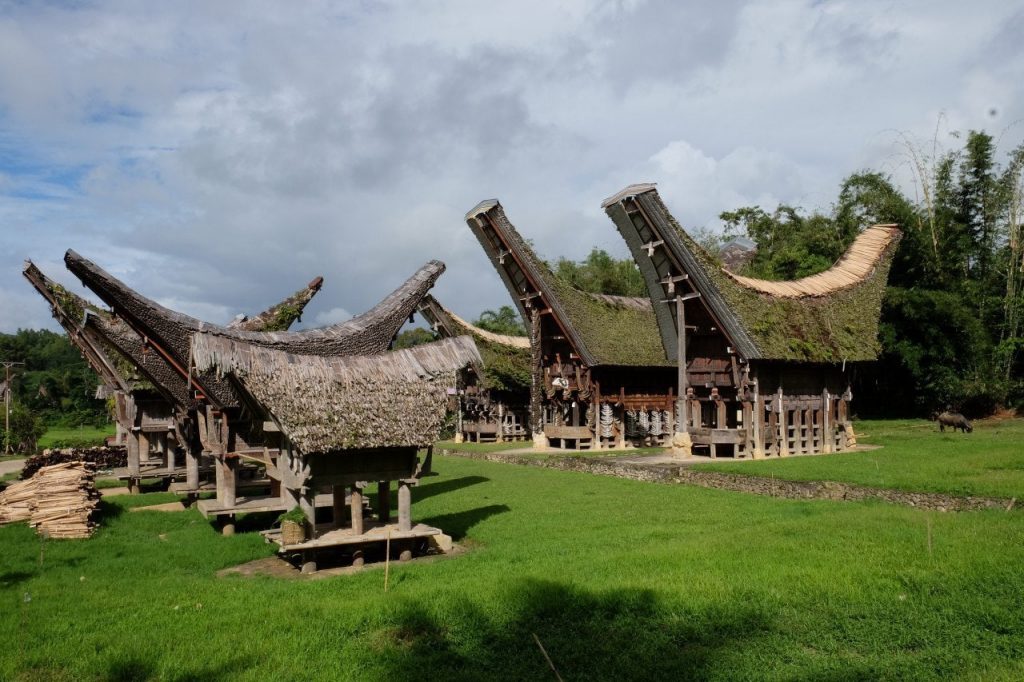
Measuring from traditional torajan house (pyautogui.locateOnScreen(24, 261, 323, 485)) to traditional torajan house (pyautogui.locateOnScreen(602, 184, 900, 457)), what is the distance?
9.44 m

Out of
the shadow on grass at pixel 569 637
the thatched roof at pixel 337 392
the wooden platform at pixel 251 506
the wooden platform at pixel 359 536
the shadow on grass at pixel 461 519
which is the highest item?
the thatched roof at pixel 337 392

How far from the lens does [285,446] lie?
10609 mm

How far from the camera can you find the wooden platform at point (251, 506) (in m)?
13.2

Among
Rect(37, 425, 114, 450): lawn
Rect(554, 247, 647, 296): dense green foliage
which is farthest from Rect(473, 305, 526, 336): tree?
Rect(37, 425, 114, 450): lawn

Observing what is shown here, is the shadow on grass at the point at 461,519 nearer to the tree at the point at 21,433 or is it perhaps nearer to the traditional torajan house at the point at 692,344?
the traditional torajan house at the point at 692,344

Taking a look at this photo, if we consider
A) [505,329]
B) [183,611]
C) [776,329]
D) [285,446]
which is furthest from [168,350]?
[505,329]

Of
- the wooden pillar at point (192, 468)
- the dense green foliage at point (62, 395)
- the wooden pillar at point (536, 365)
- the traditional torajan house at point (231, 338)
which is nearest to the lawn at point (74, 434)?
the dense green foliage at point (62, 395)

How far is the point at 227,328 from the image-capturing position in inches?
518

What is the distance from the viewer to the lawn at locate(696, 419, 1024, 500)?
12.3 metres

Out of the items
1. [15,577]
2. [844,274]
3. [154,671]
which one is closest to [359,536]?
[154,671]

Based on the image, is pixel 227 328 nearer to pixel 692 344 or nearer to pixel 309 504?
pixel 309 504

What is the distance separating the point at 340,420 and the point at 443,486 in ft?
29.0

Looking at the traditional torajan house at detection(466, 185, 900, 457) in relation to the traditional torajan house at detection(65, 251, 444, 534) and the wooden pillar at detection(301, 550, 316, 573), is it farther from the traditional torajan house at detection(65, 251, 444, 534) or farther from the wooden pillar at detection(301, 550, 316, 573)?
the wooden pillar at detection(301, 550, 316, 573)

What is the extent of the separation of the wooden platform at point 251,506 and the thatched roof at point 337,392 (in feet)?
10.7
